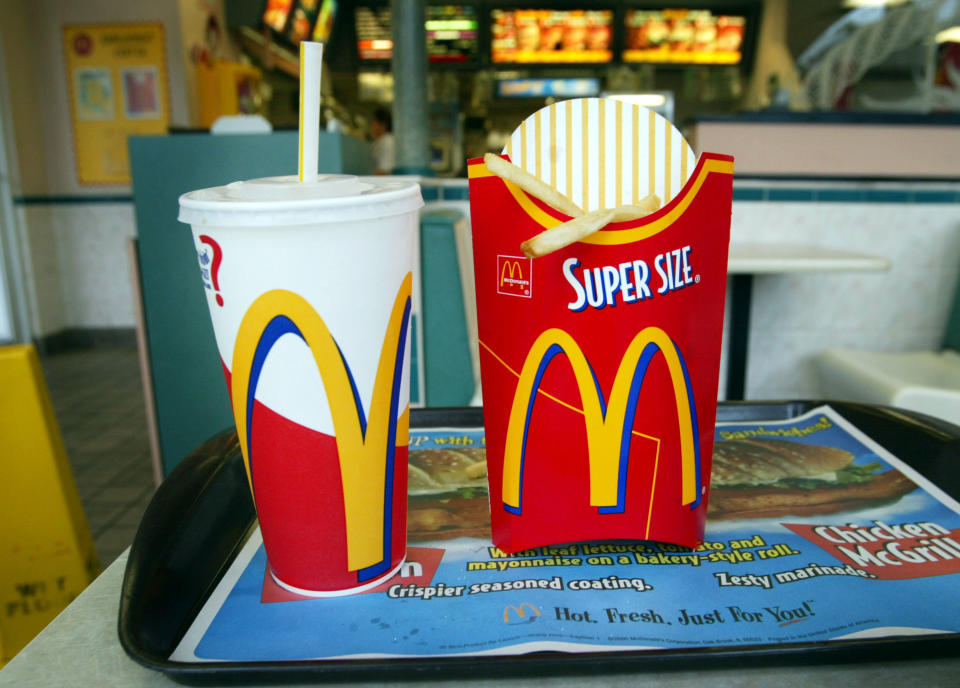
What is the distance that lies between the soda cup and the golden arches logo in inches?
3.3

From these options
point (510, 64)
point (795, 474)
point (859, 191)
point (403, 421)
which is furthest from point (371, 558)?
point (510, 64)

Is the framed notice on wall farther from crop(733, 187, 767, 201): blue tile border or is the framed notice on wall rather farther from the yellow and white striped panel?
the yellow and white striped panel

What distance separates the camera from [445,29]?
21.9 ft

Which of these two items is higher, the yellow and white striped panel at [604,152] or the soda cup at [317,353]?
the yellow and white striped panel at [604,152]

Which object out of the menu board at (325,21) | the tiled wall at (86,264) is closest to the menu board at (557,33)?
the menu board at (325,21)

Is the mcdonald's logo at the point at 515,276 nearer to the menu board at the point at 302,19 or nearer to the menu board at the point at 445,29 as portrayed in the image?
the menu board at the point at 302,19

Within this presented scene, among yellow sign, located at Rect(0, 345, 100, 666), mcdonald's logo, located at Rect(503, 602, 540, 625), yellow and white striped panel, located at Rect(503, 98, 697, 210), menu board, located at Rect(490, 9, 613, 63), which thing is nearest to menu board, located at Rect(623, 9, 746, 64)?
menu board, located at Rect(490, 9, 613, 63)

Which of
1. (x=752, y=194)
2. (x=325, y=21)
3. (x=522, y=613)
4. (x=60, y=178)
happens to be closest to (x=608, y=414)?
(x=522, y=613)

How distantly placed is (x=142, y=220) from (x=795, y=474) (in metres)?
2.04

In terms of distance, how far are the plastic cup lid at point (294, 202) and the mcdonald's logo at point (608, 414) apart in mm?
170

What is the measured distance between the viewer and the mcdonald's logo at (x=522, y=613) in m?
0.53

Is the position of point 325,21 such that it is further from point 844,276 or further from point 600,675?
point 600,675

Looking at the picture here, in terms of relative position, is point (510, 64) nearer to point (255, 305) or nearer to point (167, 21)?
point (167, 21)

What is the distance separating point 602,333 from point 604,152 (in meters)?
0.18
